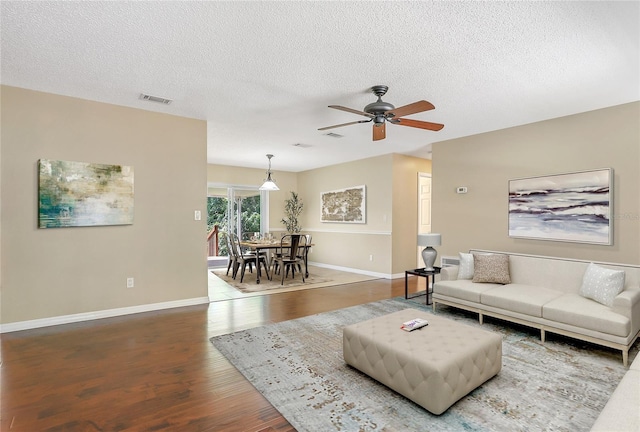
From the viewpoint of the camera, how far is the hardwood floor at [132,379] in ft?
6.57

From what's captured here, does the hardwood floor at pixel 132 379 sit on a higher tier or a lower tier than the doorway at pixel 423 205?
lower

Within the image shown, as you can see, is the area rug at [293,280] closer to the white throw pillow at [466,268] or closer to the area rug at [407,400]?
the area rug at [407,400]

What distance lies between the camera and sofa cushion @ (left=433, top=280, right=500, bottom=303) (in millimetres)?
3900

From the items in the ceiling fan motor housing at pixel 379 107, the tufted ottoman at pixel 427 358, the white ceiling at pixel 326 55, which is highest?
the white ceiling at pixel 326 55

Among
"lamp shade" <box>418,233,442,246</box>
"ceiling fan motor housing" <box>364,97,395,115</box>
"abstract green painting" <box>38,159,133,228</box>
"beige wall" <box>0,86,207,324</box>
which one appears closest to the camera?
"ceiling fan motor housing" <box>364,97,395,115</box>

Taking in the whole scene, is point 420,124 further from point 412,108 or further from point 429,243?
point 429,243

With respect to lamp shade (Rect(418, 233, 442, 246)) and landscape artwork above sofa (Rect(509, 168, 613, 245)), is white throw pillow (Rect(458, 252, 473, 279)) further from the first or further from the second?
landscape artwork above sofa (Rect(509, 168, 613, 245))

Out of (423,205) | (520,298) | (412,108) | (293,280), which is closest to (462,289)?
(520,298)

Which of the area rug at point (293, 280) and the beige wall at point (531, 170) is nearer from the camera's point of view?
the beige wall at point (531, 170)

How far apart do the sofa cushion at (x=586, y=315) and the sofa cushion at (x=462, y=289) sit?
0.73 m

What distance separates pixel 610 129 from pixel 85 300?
6.68 meters

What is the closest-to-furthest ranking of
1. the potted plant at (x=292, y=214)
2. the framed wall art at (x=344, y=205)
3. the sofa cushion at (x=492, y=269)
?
the sofa cushion at (x=492, y=269), the framed wall art at (x=344, y=205), the potted plant at (x=292, y=214)

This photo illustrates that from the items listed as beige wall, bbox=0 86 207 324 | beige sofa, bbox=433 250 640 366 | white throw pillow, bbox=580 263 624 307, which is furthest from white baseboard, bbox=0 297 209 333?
white throw pillow, bbox=580 263 624 307

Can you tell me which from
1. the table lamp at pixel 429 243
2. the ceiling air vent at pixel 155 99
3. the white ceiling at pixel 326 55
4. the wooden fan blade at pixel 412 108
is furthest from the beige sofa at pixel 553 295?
the ceiling air vent at pixel 155 99
